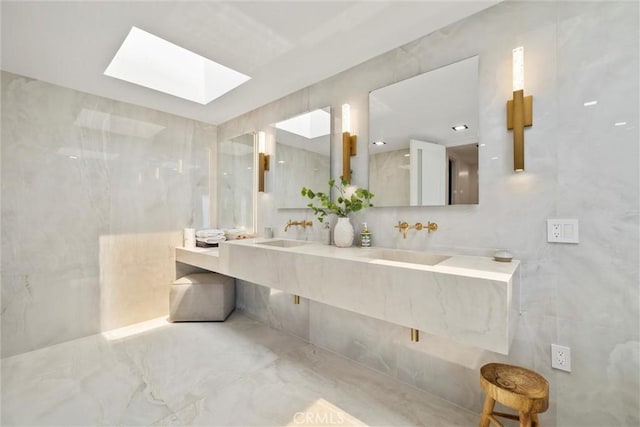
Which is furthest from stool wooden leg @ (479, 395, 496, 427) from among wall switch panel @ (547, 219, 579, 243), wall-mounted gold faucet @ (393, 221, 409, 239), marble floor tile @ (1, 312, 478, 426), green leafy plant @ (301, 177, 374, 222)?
green leafy plant @ (301, 177, 374, 222)

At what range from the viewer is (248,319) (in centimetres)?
311

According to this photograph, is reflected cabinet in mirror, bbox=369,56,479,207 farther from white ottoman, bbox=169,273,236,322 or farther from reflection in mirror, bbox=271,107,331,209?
white ottoman, bbox=169,273,236,322

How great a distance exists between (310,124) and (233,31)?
93cm

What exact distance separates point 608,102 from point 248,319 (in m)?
3.23

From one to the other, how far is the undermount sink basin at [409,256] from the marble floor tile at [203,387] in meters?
0.85

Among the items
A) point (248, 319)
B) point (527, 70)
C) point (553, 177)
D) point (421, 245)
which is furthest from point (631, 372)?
point (248, 319)

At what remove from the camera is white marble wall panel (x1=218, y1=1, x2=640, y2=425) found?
1.26 meters

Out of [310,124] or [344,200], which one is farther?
[310,124]

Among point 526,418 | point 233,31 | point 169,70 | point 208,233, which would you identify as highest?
point 169,70

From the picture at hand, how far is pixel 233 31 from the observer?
1.79 meters

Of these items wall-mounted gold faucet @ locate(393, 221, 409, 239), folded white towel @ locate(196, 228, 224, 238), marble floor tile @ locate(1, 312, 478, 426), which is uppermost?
wall-mounted gold faucet @ locate(393, 221, 409, 239)

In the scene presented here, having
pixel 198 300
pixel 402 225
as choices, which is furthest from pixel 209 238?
pixel 402 225

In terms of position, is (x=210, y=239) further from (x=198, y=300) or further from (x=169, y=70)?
(x=169, y=70)

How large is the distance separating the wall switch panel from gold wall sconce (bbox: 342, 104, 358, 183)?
1.29 m
